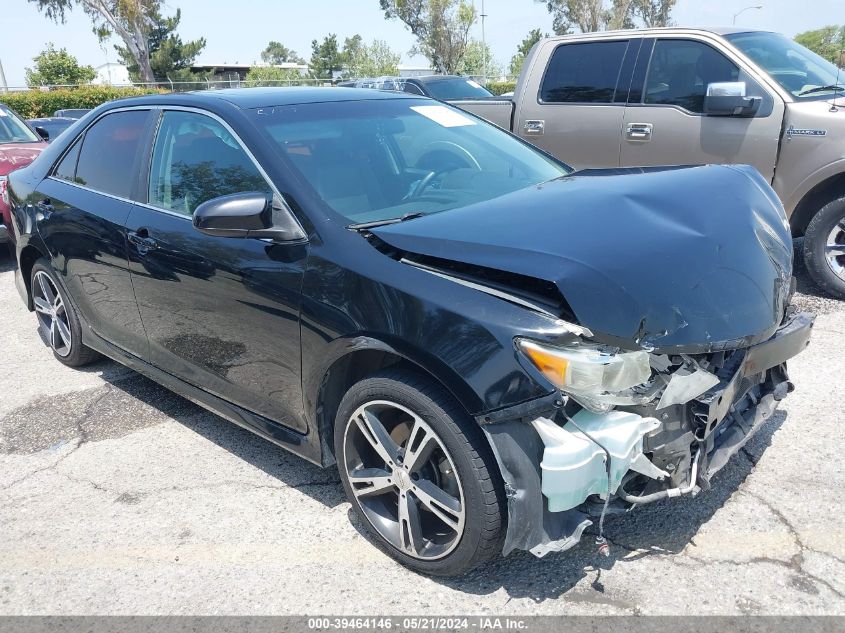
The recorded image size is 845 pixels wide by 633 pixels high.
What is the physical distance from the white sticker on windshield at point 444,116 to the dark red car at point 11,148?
16.3ft

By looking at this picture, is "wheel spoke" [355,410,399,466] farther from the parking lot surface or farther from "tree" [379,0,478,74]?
"tree" [379,0,478,74]

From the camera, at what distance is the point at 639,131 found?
5957mm

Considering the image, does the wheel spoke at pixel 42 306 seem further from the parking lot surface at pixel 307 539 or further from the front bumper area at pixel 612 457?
the front bumper area at pixel 612 457

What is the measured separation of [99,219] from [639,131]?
421 centimetres

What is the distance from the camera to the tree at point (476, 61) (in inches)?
2142

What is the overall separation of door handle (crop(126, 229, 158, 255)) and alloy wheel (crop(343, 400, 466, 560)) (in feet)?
4.79

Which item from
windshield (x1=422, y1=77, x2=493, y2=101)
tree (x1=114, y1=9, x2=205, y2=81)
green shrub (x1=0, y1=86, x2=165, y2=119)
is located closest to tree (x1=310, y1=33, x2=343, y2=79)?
tree (x1=114, y1=9, x2=205, y2=81)

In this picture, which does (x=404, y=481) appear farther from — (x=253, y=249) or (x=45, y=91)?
(x=45, y=91)

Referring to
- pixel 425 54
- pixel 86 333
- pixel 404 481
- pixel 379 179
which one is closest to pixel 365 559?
pixel 404 481

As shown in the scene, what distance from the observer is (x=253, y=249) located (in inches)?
116

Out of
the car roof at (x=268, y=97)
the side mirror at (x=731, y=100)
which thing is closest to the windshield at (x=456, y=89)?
the side mirror at (x=731, y=100)

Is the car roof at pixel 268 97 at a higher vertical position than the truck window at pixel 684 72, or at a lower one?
higher

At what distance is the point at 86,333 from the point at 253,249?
2025 millimetres

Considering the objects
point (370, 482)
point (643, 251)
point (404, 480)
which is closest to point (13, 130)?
point (370, 482)
